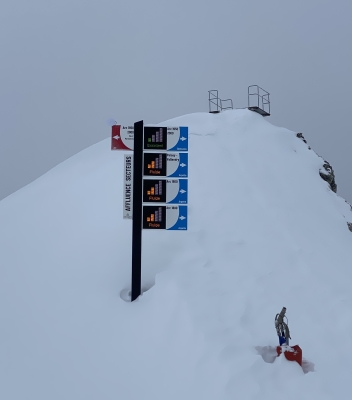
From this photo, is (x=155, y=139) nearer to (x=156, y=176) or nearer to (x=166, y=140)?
(x=166, y=140)

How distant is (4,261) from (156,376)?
5.06m

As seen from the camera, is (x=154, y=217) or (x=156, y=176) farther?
(x=156, y=176)

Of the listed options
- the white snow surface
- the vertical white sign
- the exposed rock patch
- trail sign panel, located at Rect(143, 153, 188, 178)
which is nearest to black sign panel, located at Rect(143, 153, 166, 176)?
trail sign panel, located at Rect(143, 153, 188, 178)

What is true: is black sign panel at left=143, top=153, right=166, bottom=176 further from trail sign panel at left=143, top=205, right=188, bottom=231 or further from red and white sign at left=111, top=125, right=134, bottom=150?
trail sign panel at left=143, top=205, right=188, bottom=231

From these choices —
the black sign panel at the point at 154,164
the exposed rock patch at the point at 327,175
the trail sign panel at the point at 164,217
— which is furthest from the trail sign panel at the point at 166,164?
the exposed rock patch at the point at 327,175

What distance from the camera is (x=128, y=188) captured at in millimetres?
8953

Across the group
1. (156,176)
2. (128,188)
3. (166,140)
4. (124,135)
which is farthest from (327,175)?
(124,135)

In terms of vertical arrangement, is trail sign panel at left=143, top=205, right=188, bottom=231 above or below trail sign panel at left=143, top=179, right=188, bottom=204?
below

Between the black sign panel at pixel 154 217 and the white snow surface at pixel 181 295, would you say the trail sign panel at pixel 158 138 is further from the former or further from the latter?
the white snow surface at pixel 181 295

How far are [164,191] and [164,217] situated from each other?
1.71ft

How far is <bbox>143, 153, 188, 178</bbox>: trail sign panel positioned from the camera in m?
8.88

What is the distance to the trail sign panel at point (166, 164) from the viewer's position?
8875mm

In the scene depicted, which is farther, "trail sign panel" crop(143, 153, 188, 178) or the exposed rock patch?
the exposed rock patch

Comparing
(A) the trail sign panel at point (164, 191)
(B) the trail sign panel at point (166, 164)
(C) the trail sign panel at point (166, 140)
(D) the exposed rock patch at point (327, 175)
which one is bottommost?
(A) the trail sign panel at point (164, 191)
